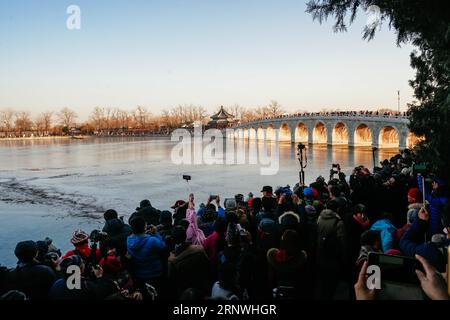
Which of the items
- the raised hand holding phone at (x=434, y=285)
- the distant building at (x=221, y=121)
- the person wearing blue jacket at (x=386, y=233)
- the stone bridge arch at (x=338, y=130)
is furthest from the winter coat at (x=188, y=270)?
the distant building at (x=221, y=121)

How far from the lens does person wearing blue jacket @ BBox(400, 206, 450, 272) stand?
103 inches

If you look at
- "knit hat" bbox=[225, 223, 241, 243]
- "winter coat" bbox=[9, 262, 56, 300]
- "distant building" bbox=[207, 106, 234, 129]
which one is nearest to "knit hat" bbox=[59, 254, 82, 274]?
"winter coat" bbox=[9, 262, 56, 300]

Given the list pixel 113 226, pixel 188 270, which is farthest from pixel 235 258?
pixel 113 226

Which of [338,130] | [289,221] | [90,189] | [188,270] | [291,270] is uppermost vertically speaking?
[338,130]

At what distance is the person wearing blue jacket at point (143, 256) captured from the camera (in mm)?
3676

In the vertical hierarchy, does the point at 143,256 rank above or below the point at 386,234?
below

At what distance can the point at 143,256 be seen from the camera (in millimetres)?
3670

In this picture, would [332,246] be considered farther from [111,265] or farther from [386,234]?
[111,265]

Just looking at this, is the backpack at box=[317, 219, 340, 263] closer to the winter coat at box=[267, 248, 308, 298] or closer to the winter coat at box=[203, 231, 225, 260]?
the winter coat at box=[267, 248, 308, 298]

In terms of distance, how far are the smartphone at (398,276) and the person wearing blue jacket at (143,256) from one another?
2.27m

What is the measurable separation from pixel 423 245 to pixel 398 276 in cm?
86
